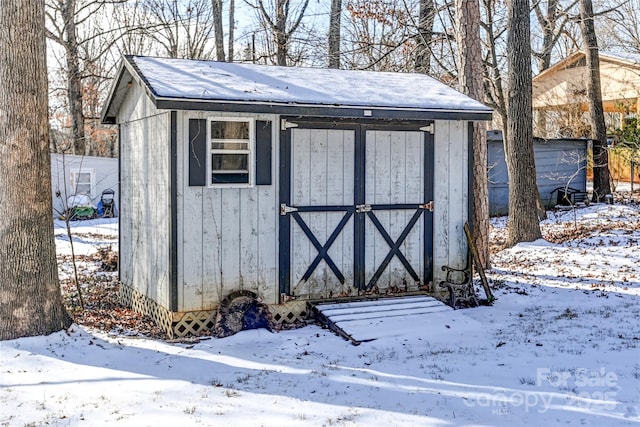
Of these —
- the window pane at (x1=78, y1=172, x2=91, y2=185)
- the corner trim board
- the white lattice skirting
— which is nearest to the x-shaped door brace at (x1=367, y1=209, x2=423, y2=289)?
the white lattice skirting

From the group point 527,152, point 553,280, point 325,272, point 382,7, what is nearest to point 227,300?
point 325,272

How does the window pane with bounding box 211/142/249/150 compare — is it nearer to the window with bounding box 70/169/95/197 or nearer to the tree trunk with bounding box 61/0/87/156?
the tree trunk with bounding box 61/0/87/156

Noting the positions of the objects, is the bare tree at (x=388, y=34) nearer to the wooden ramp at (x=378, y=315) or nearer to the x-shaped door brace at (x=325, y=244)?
the x-shaped door brace at (x=325, y=244)

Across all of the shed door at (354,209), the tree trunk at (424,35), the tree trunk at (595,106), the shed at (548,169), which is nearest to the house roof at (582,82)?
the tree trunk at (595,106)

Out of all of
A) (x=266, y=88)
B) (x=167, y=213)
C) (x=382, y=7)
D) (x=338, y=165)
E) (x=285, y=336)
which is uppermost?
(x=382, y=7)

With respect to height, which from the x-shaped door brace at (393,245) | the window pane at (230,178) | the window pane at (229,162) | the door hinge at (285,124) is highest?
the door hinge at (285,124)

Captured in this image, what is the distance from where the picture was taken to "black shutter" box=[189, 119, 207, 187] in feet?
22.1

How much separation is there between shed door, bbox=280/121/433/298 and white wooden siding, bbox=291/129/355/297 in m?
0.01

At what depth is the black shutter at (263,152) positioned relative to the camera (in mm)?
7035

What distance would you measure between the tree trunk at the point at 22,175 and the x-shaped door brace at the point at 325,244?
2.70 meters

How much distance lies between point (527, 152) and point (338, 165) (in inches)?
227

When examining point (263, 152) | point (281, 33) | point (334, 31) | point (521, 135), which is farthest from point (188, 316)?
point (334, 31)

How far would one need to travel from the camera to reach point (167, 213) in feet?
22.2

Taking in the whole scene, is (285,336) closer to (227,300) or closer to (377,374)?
(227,300)
